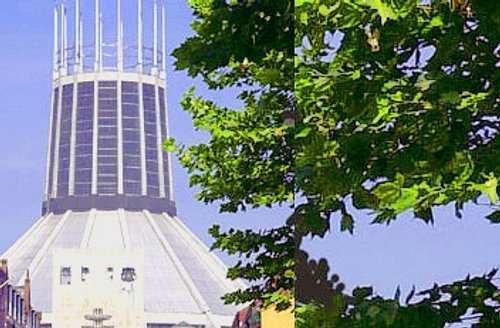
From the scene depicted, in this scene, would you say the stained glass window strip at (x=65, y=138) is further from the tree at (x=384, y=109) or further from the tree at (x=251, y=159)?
the tree at (x=384, y=109)

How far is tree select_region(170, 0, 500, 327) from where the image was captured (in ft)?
4.85

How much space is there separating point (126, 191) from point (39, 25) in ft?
1.89

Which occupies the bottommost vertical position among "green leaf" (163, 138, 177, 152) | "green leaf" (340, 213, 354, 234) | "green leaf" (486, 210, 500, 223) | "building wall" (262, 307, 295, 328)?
"green leaf" (486, 210, 500, 223)

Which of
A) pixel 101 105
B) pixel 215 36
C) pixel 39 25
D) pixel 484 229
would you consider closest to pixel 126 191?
pixel 101 105

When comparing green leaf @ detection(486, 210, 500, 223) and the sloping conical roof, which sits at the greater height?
the sloping conical roof

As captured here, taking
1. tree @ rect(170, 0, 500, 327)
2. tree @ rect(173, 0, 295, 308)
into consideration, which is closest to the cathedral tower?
tree @ rect(173, 0, 295, 308)

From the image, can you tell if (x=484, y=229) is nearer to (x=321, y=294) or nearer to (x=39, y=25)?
(x=321, y=294)

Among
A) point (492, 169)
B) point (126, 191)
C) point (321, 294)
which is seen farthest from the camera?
point (126, 191)

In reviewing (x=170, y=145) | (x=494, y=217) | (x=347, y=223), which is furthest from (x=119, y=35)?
(x=494, y=217)

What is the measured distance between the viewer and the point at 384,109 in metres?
1.50

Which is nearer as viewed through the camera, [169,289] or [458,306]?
[458,306]

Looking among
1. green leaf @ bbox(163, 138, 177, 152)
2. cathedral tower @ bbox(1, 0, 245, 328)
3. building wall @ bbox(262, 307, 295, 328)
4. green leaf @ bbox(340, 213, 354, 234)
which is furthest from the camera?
building wall @ bbox(262, 307, 295, 328)

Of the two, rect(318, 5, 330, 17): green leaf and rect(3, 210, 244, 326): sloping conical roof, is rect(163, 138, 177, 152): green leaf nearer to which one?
rect(3, 210, 244, 326): sloping conical roof

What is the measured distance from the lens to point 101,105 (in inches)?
133
